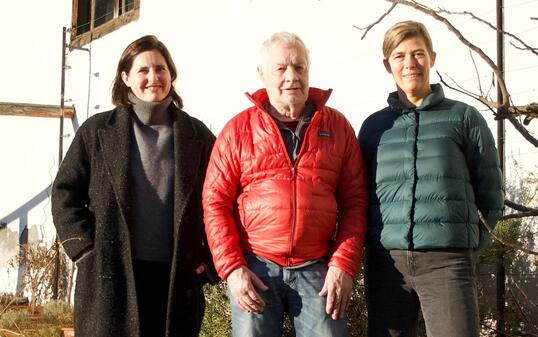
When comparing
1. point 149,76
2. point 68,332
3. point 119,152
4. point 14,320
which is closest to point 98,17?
point 14,320

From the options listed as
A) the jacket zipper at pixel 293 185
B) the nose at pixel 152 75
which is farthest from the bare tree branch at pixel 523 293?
the nose at pixel 152 75

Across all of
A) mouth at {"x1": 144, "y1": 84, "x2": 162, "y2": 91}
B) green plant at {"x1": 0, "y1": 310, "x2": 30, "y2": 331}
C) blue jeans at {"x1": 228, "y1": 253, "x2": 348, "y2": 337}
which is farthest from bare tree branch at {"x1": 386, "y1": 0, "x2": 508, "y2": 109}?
green plant at {"x1": 0, "y1": 310, "x2": 30, "y2": 331}

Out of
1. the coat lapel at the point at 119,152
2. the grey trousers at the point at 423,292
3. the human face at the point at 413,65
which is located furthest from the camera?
the coat lapel at the point at 119,152

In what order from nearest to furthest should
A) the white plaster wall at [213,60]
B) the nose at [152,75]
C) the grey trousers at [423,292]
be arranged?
the grey trousers at [423,292] → the nose at [152,75] → the white plaster wall at [213,60]

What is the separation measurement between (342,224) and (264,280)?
38 cm

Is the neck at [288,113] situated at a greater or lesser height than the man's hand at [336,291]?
greater

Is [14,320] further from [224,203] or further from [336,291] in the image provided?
[336,291]

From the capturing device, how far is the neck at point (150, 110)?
3.01 m

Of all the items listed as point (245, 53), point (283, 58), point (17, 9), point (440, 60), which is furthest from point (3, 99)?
point (283, 58)

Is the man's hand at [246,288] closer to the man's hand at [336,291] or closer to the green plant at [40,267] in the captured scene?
the man's hand at [336,291]

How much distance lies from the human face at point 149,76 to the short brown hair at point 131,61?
0.08 feet

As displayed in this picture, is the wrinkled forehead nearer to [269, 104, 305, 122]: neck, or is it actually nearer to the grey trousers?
[269, 104, 305, 122]: neck

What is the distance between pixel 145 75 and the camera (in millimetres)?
3006

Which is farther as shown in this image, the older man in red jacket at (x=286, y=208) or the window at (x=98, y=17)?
the window at (x=98, y=17)
